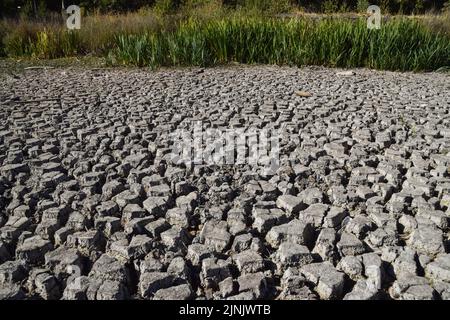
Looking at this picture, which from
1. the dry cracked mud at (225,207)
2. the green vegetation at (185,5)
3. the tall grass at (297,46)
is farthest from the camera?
the green vegetation at (185,5)

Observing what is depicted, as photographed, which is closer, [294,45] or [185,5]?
[294,45]

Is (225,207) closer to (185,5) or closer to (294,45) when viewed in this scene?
(294,45)

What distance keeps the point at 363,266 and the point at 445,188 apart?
0.95 metres

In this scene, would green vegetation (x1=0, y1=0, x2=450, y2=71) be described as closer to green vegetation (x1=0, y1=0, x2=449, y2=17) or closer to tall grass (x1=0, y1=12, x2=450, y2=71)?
tall grass (x1=0, y1=12, x2=450, y2=71)

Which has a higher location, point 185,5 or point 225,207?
point 185,5

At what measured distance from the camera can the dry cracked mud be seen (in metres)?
1.61

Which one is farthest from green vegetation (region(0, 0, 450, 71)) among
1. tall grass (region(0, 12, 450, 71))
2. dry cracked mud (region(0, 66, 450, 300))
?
dry cracked mud (region(0, 66, 450, 300))

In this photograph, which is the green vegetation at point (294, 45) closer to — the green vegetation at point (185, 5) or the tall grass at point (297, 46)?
the tall grass at point (297, 46)

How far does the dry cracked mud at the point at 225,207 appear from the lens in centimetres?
161

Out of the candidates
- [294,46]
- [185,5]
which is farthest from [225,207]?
[185,5]

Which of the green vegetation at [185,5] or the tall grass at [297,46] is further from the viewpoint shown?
the green vegetation at [185,5]

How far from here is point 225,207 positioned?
7.13 ft

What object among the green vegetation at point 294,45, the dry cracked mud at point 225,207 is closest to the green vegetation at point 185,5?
the green vegetation at point 294,45
